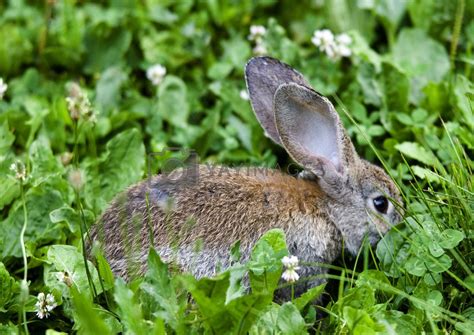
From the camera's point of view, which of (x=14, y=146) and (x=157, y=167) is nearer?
(x=157, y=167)

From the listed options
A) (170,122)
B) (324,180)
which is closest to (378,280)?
(324,180)

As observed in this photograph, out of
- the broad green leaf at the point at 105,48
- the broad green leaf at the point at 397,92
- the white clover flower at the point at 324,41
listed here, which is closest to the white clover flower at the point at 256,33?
the white clover flower at the point at 324,41

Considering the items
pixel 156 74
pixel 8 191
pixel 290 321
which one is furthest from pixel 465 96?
pixel 8 191

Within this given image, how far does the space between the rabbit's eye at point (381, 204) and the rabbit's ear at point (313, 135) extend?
30 centimetres

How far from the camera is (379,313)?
4051mm

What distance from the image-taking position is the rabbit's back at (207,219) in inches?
176

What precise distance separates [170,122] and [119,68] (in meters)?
0.85

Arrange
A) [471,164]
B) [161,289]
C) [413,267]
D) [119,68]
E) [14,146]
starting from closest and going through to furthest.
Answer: [161,289] < [413,267] < [471,164] < [14,146] < [119,68]

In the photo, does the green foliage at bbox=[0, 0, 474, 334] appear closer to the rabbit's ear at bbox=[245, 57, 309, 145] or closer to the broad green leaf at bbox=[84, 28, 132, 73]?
the broad green leaf at bbox=[84, 28, 132, 73]

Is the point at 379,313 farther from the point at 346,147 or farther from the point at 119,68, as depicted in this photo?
the point at 119,68

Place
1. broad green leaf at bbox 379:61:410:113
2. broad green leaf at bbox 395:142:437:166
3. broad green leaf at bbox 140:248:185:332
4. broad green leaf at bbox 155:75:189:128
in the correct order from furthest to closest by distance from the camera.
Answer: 1. broad green leaf at bbox 155:75:189:128
2. broad green leaf at bbox 379:61:410:113
3. broad green leaf at bbox 395:142:437:166
4. broad green leaf at bbox 140:248:185:332

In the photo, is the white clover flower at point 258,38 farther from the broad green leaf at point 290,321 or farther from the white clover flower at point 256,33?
the broad green leaf at point 290,321

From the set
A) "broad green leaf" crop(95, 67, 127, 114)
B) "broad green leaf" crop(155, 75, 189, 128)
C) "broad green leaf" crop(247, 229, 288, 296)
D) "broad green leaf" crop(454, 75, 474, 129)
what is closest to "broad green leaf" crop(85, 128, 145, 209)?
"broad green leaf" crop(155, 75, 189, 128)

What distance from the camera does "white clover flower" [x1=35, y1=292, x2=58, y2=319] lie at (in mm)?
4215
